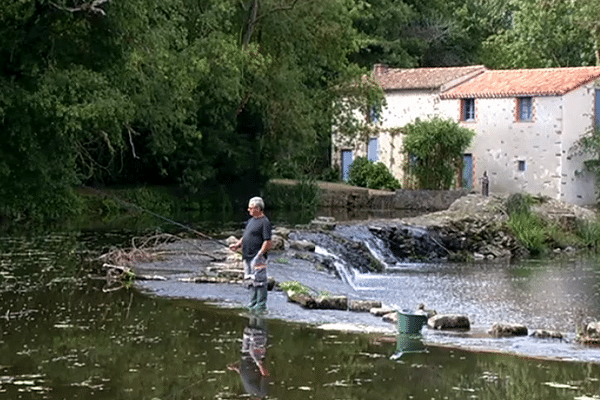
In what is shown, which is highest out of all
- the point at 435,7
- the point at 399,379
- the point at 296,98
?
the point at 435,7

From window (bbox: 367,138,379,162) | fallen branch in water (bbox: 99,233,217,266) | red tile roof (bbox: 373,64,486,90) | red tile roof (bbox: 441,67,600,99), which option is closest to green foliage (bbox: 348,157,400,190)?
window (bbox: 367,138,379,162)

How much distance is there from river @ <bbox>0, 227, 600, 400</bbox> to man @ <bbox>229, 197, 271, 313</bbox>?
337 mm

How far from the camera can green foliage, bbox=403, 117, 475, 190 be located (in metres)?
51.7

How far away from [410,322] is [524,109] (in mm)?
36708

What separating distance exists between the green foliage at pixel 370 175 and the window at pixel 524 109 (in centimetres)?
616

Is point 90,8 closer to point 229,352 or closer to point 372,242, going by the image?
point 229,352

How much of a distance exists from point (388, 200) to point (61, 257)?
2558 cm

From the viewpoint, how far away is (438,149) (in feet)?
171

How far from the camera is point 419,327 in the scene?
16922 mm

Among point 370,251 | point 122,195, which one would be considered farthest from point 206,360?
point 122,195

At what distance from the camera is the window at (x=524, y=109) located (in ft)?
171

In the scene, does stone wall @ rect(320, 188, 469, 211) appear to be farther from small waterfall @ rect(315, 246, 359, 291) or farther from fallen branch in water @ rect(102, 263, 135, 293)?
fallen branch in water @ rect(102, 263, 135, 293)

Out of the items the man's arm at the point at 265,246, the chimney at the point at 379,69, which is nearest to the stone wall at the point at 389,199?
the chimney at the point at 379,69

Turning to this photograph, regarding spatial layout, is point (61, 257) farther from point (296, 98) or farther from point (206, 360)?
point (296, 98)
